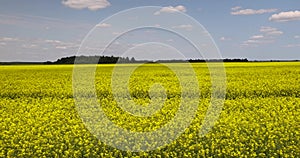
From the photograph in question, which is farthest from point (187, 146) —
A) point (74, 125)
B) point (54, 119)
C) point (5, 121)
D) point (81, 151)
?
point (5, 121)

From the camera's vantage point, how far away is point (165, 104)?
49.9 ft

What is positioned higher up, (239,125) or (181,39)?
(181,39)

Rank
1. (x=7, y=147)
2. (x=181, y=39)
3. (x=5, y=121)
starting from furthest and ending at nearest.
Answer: (x=181, y=39) → (x=5, y=121) → (x=7, y=147)

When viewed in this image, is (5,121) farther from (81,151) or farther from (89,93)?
(89,93)

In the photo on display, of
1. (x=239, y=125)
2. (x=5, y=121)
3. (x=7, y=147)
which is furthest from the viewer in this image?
(x=5, y=121)

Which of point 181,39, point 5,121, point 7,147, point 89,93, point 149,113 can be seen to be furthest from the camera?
point 89,93

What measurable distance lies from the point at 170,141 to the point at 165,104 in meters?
5.78

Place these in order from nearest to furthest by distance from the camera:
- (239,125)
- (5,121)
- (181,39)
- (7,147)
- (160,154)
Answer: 1. (160,154)
2. (7,147)
3. (239,125)
4. (5,121)
5. (181,39)

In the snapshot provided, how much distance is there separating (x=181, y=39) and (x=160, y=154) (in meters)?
6.99

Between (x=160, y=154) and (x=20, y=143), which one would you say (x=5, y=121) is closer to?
(x=20, y=143)

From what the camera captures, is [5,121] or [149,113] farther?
[149,113]

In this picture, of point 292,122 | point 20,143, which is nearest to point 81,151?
point 20,143

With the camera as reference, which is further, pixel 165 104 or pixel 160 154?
pixel 165 104

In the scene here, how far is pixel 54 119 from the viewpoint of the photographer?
12344 millimetres
